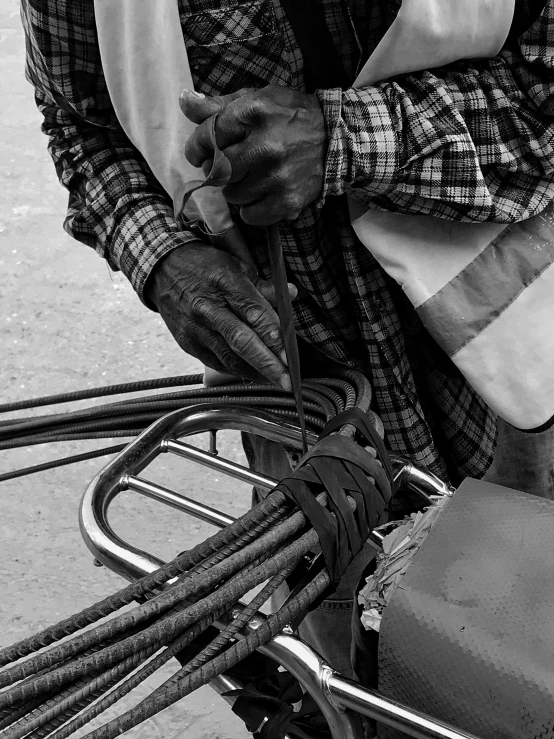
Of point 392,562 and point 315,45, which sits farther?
point 315,45

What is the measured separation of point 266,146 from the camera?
79cm

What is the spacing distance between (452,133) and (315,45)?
168 mm

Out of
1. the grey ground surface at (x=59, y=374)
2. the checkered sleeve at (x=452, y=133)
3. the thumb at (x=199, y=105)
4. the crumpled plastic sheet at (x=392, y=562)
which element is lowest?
the grey ground surface at (x=59, y=374)

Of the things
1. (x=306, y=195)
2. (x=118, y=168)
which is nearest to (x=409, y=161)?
(x=306, y=195)

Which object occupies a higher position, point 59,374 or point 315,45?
point 315,45

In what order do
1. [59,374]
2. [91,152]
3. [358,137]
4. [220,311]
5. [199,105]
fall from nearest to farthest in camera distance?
[199,105] → [358,137] → [220,311] → [91,152] → [59,374]

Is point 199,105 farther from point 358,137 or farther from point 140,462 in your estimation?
point 140,462

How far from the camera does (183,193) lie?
723 millimetres

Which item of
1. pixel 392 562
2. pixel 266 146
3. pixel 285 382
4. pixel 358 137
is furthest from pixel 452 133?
pixel 392 562

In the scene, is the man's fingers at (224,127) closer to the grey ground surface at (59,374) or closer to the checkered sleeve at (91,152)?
the checkered sleeve at (91,152)

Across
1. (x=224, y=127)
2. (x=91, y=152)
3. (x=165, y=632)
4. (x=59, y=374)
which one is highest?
(x=224, y=127)

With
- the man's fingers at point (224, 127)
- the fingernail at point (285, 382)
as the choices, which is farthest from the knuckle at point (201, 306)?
the man's fingers at point (224, 127)

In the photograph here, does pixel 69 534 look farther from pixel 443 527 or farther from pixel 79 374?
pixel 443 527

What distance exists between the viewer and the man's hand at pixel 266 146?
0.76 m
